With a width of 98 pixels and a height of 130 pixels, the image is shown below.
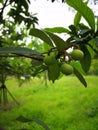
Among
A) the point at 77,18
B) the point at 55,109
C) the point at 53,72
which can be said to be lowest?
the point at 55,109

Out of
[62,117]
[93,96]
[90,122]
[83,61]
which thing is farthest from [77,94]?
[83,61]

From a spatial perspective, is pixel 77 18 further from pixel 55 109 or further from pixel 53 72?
pixel 55 109

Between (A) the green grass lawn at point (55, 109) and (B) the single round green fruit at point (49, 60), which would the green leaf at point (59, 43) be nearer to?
(B) the single round green fruit at point (49, 60)

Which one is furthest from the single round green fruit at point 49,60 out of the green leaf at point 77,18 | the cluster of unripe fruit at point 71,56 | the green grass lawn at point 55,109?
the green grass lawn at point 55,109

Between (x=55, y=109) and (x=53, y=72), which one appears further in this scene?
(x=55, y=109)

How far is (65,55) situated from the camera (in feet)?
1.82

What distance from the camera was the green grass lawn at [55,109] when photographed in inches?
228

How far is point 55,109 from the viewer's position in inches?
284

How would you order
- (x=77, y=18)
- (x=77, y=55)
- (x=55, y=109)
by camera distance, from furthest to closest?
(x=55, y=109)
(x=77, y=18)
(x=77, y=55)

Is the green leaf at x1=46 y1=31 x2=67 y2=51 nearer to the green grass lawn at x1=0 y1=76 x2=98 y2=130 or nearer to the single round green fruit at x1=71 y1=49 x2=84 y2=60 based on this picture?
the single round green fruit at x1=71 y1=49 x2=84 y2=60

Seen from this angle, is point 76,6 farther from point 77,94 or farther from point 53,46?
point 77,94

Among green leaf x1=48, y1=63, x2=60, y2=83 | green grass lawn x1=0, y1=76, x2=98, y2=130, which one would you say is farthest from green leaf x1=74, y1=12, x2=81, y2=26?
green grass lawn x1=0, y1=76, x2=98, y2=130

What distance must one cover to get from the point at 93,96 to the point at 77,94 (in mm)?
842

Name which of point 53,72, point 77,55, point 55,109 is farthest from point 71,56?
point 55,109
